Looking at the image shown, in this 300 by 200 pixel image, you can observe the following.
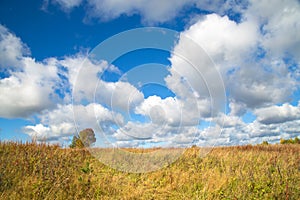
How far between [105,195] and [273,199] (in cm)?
494

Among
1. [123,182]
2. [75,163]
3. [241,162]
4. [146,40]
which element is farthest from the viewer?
[146,40]

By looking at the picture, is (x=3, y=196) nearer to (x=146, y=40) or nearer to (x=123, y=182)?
(x=123, y=182)

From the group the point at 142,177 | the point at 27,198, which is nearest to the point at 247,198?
the point at 142,177

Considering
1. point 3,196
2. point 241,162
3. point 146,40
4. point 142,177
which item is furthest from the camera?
point 146,40

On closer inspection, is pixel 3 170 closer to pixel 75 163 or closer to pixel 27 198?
pixel 27 198

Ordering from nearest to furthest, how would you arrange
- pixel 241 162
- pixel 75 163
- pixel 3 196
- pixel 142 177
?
pixel 3 196
pixel 142 177
pixel 75 163
pixel 241 162

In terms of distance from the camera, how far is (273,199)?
674 centimetres

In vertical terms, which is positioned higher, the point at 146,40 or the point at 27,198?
the point at 146,40

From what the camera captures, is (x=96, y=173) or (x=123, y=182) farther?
(x=96, y=173)

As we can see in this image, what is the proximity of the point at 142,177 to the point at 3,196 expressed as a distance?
4997 millimetres

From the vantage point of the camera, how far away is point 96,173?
9.62 metres

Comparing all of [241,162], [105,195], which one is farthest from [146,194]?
[241,162]

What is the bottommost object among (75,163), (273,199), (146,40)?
(273,199)

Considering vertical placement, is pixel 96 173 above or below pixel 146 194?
above
